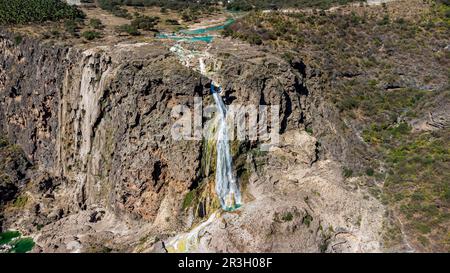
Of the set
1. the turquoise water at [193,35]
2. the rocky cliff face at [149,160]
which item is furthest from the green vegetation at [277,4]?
the rocky cliff face at [149,160]

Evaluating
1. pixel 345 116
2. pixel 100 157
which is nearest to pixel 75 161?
pixel 100 157

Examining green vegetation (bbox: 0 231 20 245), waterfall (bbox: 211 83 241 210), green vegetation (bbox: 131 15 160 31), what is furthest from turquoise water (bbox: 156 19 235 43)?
green vegetation (bbox: 0 231 20 245)

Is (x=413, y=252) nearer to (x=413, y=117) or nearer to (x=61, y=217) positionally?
(x=413, y=117)

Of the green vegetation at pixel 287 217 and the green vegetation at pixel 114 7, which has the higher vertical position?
the green vegetation at pixel 114 7

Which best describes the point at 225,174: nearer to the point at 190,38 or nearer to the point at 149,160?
the point at 149,160

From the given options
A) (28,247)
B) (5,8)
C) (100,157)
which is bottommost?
(28,247)

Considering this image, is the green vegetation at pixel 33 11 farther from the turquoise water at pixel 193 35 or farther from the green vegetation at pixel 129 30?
the turquoise water at pixel 193 35
